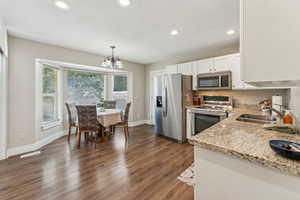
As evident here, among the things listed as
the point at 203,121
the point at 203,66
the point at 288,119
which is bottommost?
the point at 203,121

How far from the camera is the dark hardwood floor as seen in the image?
176 cm

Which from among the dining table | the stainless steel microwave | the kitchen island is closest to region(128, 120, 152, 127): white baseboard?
the dining table

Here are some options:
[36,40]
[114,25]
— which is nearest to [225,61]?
[114,25]

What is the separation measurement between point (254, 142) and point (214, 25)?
2.16 m

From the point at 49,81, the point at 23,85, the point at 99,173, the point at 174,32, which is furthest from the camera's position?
the point at 49,81

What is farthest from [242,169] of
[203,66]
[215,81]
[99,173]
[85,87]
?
[85,87]

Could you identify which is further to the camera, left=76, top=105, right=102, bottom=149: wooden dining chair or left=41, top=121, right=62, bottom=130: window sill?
left=41, top=121, right=62, bottom=130: window sill

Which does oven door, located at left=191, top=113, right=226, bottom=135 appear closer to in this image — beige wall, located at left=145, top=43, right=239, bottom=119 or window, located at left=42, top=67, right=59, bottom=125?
beige wall, located at left=145, top=43, right=239, bottom=119

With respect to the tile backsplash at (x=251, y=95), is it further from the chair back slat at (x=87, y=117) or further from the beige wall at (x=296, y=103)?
the chair back slat at (x=87, y=117)

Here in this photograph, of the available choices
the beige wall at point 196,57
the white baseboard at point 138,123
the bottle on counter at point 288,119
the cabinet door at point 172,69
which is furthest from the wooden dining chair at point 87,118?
the bottle on counter at point 288,119

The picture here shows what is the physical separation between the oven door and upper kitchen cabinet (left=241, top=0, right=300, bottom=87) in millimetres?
2362

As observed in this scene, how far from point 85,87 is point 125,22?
3.08 m

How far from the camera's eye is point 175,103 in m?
3.69

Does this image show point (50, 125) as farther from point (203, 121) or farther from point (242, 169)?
point (242, 169)
